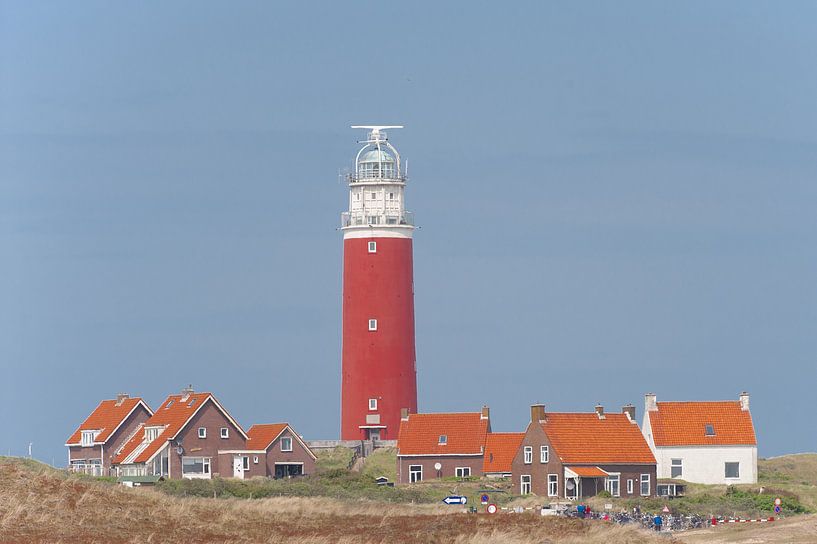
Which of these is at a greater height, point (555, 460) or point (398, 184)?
point (398, 184)

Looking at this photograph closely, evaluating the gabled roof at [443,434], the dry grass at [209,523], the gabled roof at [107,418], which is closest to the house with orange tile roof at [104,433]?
the gabled roof at [107,418]

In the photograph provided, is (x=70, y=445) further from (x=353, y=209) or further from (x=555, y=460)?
(x=555, y=460)

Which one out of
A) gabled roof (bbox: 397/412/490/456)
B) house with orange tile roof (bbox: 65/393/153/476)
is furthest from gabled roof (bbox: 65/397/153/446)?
gabled roof (bbox: 397/412/490/456)

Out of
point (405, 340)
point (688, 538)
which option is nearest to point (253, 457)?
point (405, 340)

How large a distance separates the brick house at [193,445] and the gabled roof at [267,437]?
44cm

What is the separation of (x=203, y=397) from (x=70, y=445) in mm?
12177

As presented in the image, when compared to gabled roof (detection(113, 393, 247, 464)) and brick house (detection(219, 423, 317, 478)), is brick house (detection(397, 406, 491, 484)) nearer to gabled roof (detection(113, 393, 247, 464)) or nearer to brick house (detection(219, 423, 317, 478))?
brick house (detection(219, 423, 317, 478))

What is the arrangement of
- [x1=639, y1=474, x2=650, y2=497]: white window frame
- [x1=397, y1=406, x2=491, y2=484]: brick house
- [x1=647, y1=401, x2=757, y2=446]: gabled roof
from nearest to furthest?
[x1=639, y1=474, x2=650, y2=497]: white window frame → [x1=647, y1=401, x2=757, y2=446]: gabled roof → [x1=397, y1=406, x2=491, y2=484]: brick house

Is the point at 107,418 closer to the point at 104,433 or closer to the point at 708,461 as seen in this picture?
the point at 104,433

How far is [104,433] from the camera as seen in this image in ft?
258

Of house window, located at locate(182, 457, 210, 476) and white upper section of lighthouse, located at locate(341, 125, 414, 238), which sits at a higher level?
white upper section of lighthouse, located at locate(341, 125, 414, 238)

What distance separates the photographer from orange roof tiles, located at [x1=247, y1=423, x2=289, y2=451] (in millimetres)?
72500

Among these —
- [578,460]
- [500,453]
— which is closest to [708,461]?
[578,460]

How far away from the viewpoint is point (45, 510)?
141 feet
